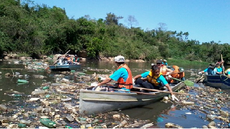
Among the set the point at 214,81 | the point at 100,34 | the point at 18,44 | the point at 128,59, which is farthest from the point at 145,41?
the point at 214,81

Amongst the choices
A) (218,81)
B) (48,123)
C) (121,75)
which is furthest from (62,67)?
(218,81)

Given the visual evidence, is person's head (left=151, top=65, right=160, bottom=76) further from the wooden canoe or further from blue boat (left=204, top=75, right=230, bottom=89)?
blue boat (left=204, top=75, right=230, bottom=89)

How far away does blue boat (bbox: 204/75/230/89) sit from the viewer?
44.5 ft

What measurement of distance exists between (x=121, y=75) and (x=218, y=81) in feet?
33.5

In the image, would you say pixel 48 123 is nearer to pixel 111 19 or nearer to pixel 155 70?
pixel 155 70

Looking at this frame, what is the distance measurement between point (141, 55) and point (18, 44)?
96.2ft

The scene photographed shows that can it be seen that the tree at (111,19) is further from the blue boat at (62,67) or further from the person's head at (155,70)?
the person's head at (155,70)

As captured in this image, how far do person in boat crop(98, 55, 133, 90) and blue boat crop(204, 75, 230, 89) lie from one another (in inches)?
368

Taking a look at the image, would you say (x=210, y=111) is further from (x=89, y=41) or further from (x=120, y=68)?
(x=89, y=41)

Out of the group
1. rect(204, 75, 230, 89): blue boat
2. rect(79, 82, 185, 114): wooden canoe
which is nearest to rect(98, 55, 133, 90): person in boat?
rect(79, 82, 185, 114): wooden canoe

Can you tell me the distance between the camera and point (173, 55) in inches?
2697

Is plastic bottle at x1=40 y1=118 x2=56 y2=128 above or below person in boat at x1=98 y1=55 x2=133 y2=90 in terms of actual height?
below

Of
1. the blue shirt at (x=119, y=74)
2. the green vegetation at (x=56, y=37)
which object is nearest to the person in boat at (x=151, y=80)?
the blue shirt at (x=119, y=74)

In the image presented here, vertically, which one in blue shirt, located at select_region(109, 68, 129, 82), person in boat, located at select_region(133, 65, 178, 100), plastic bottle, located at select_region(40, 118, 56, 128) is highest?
blue shirt, located at select_region(109, 68, 129, 82)
